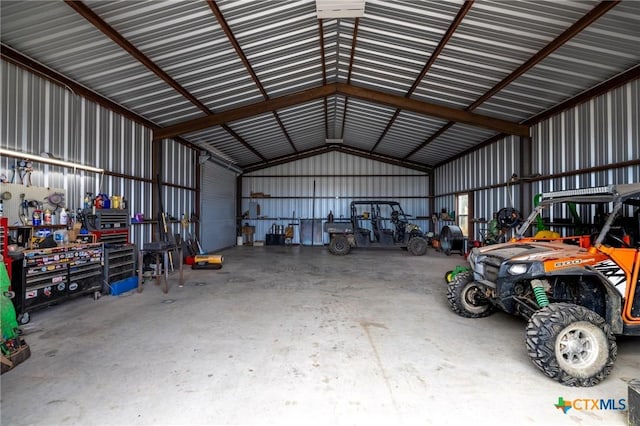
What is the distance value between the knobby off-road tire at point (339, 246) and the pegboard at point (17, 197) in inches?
301

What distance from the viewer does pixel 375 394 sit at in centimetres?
230

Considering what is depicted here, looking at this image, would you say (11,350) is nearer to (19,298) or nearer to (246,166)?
(19,298)

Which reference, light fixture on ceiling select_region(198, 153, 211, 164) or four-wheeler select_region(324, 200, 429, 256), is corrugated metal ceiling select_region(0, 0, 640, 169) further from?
four-wheeler select_region(324, 200, 429, 256)

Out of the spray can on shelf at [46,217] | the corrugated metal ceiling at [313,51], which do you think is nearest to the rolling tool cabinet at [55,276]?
the spray can on shelf at [46,217]

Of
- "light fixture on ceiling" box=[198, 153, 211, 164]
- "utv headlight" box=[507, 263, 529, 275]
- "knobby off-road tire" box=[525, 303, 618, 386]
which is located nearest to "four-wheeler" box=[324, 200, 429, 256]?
"light fixture on ceiling" box=[198, 153, 211, 164]

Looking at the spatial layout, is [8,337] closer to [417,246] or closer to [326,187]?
[417,246]

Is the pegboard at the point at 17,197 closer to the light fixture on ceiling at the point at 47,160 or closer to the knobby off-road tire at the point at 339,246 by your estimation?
the light fixture on ceiling at the point at 47,160

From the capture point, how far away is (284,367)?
2699mm

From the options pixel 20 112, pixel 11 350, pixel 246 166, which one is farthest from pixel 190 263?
pixel 246 166

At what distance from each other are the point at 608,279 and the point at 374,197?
11.6 meters

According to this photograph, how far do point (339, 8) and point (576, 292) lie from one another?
4846 mm

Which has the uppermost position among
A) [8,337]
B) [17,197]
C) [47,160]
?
[47,160]

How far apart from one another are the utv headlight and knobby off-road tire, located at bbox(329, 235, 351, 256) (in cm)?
774

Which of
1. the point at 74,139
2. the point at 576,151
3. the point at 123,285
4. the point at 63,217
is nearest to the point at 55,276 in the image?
the point at 63,217
